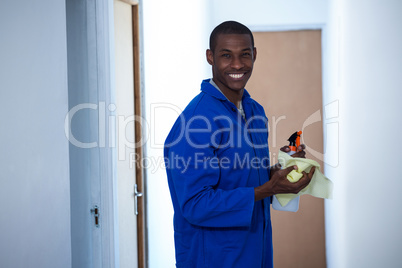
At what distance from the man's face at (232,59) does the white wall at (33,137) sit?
1.85ft

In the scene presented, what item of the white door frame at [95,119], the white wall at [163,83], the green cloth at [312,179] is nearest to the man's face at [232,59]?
the green cloth at [312,179]

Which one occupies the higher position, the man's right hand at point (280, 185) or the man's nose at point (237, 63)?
the man's nose at point (237, 63)

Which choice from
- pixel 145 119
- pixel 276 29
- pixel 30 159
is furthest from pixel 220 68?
pixel 276 29

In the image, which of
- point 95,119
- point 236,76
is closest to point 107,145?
point 95,119

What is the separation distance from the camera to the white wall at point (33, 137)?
1.12 m

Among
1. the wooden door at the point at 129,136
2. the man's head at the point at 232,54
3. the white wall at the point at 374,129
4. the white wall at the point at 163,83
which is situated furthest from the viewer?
the white wall at the point at 163,83

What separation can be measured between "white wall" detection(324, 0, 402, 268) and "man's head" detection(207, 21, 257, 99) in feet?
2.00

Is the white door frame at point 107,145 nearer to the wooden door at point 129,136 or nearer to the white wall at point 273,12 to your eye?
the wooden door at point 129,136

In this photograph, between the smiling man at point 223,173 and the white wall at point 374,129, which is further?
the white wall at point 374,129

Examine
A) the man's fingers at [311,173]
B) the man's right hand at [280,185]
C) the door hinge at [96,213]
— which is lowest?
the door hinge at [96,213]

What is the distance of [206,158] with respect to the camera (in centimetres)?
109

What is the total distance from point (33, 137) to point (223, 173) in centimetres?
61

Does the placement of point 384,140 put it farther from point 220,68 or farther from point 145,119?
point 145,119

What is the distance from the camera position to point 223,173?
1156 mm
